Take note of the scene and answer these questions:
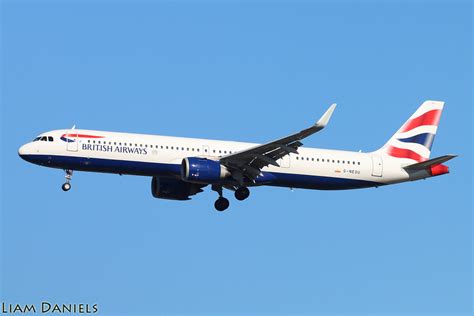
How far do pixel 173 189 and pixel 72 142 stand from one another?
7.53 metres

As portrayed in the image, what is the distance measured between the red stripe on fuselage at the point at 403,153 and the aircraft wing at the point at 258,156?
8.53 meters

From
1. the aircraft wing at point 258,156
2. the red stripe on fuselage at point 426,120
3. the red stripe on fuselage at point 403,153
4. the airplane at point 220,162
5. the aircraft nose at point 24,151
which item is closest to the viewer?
the aircraft wing at point 258,156

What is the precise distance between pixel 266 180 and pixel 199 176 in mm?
4235

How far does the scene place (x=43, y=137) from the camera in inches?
1967

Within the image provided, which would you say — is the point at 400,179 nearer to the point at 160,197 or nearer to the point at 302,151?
the point at 302,151

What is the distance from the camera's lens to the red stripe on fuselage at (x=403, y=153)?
2200 inches

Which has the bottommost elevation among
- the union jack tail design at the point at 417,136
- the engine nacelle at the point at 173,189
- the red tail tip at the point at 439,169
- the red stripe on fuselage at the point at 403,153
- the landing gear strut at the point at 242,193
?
the landing gear strut at the point at 242,193

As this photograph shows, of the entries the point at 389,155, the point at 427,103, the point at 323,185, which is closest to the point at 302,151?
the point at 323,185

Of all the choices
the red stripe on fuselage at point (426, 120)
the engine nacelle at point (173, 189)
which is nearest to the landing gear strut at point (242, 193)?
the engine nacelle at point (173, 189)

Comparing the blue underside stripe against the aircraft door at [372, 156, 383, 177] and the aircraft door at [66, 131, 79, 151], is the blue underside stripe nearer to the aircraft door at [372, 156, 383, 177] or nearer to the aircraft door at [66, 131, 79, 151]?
the aircraft door at [66, 131, 79, 151]

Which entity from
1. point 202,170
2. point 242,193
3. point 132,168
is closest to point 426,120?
point 242,193

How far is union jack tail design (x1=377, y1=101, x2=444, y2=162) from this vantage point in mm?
56219

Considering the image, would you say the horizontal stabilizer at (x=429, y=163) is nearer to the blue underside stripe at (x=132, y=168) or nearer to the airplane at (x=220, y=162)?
the airplane at (x=220, y=162)

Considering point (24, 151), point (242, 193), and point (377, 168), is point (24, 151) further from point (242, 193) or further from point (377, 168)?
point (377, 168)
